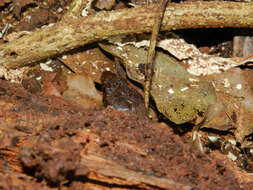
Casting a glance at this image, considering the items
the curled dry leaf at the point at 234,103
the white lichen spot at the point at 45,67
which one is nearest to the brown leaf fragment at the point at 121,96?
the white lichen spot at the point at 45,67

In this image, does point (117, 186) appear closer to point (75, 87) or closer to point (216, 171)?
point (216, 171)

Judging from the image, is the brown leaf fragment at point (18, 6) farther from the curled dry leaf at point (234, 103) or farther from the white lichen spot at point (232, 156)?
the white lichen spot at point (232, 156)

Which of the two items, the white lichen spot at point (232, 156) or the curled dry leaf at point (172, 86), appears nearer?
the curled dry leaf at point (172, 86)

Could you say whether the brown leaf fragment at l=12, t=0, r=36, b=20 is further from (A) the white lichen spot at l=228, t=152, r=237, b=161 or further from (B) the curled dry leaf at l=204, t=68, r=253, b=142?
(A) the white lichen spot at l=228, t=152, r=237, b=161

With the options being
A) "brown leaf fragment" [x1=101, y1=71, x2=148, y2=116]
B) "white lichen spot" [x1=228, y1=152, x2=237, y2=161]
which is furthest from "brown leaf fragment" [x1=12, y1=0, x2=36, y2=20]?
"white lichen spot" [x1=228, y1=152, x2=237, y2=161]

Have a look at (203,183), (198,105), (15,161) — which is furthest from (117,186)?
(198,105)

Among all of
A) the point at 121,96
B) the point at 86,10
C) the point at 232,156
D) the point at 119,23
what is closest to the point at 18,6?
the point at 86,10
